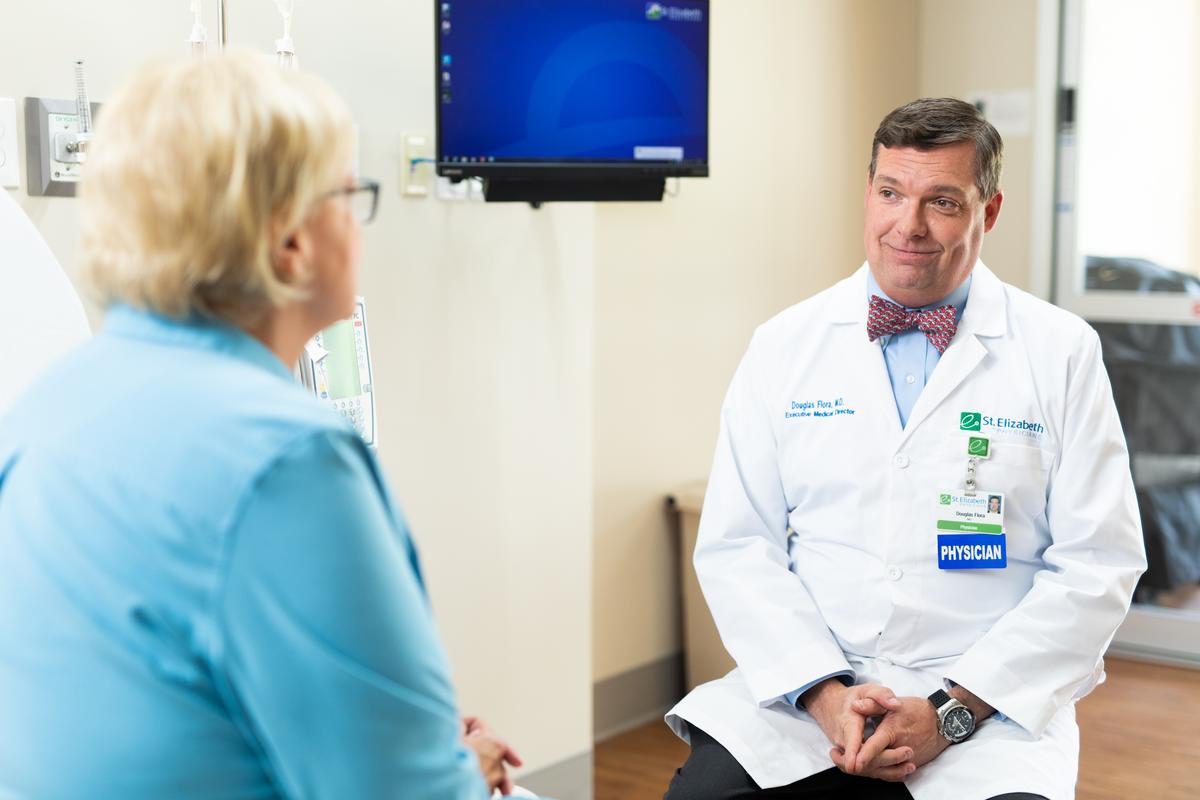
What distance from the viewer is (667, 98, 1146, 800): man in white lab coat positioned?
181 cm

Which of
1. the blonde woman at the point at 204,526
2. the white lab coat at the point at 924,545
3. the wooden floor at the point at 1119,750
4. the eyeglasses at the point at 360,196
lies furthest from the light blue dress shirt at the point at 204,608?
the wooden floor at the point at 1119,750

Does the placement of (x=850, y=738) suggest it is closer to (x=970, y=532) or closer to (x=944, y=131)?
(x=970, y=532)

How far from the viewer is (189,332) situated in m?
1.01

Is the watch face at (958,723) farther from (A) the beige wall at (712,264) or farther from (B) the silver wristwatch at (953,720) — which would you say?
(A) the beige wall at (712,264)

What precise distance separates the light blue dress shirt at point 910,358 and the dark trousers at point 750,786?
53 centimetres

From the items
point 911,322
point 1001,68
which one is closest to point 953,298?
point 911,322

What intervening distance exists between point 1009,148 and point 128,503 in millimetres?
4073

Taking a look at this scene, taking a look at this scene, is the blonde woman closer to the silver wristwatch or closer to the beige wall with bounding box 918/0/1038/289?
the silver wristwatch

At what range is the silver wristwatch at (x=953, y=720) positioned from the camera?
1801mm

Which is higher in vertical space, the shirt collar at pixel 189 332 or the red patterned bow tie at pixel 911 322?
the shirt collar at pixel 189 332

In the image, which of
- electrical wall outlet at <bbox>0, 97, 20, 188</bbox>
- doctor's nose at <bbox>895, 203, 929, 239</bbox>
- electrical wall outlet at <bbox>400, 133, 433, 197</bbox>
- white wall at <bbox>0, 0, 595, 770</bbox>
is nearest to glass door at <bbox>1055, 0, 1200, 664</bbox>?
white wall at <bbox>0, 0, 595, 770</bbox>

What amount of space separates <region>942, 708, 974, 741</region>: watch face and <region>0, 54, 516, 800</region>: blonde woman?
981 mm

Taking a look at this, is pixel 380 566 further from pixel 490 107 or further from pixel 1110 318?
pixel 1110 318

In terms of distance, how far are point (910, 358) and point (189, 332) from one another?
1303 millimetres
